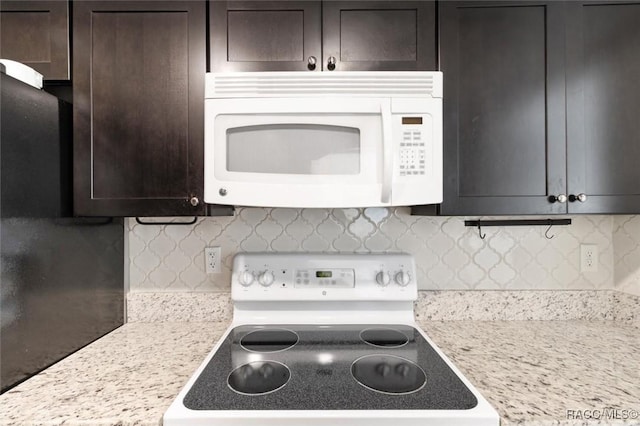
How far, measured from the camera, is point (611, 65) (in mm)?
1080

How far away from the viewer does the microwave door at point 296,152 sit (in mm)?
993

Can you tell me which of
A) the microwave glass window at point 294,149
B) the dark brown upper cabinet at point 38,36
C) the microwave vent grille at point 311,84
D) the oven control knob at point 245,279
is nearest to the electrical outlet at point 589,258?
the microwave vent grille at point 311,84

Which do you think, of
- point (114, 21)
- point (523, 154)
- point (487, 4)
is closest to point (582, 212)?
point (523, 154)

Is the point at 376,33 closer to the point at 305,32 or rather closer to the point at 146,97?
the point at 305,32

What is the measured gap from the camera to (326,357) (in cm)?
100

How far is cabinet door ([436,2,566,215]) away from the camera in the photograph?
3.52ft

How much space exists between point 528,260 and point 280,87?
4.11ft

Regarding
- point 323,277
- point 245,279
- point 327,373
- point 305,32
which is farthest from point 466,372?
point 305,32

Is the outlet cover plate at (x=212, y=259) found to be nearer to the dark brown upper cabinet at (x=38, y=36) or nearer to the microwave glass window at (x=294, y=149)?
the microwave glass window at (x=294, y=149)

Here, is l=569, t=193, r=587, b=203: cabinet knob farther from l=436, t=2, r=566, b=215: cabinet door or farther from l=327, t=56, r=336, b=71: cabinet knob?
l=327, t=56, r=336, b=71: cabinet knob

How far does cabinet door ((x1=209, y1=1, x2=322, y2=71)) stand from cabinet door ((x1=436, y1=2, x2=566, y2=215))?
50cm

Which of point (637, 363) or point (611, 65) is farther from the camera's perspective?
point (611, 65)

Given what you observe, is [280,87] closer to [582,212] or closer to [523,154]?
[523,154]

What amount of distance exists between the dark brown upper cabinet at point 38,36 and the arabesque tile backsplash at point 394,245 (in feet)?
2.16
